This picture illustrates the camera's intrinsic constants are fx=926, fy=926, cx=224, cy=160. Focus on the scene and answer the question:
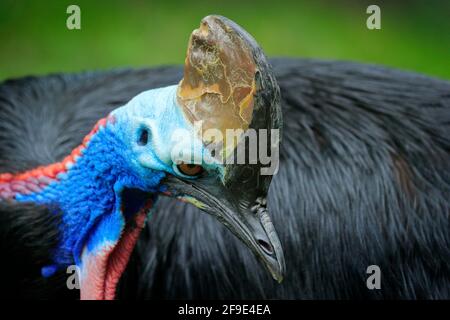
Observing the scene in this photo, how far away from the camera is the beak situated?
1981mm

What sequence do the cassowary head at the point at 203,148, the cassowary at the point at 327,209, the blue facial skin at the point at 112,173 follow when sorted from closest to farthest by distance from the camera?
1. the cassowary head at the point at 203,148
2. the blue facial skin at the point at 112,173
3. the cassowary at the point at 327,209

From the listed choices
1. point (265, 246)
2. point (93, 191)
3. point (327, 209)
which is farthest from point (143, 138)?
point (327, 209)

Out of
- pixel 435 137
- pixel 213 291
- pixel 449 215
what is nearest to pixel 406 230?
pixel 449 215

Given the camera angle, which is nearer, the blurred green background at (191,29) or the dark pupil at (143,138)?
the dark pupil at (143,138)

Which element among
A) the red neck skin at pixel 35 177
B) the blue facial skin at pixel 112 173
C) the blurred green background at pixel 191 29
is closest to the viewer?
the blue facial skin at pixel 112 173

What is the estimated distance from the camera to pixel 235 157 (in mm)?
1915

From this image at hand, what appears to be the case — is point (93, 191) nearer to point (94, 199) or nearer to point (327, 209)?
point (94, 199)

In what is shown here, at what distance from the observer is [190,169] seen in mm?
2004

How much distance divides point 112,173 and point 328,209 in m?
0.76

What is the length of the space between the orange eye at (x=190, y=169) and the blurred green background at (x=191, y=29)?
3478mm

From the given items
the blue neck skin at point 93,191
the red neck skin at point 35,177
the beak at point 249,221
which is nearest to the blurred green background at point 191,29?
the red neck skin at point 35,177

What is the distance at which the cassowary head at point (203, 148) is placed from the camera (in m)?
1.93

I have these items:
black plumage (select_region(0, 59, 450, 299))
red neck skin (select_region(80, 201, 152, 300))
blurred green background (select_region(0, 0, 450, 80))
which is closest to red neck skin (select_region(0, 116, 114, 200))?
black plumage (select_region(0, 59, 450, 299))

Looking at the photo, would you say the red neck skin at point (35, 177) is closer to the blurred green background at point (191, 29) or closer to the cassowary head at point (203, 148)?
the cassowary head at point (203, 148)
